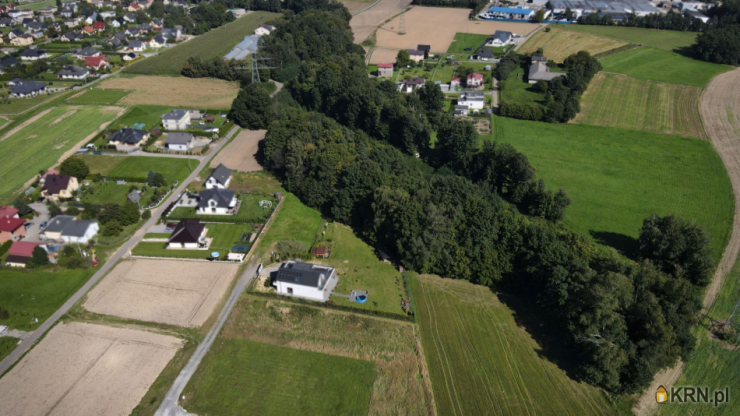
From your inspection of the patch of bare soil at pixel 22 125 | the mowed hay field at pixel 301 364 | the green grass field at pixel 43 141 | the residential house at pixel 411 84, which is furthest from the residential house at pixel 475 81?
the patch of bare soil at pixel 22 125

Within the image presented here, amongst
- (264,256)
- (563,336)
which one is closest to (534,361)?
(563,336)

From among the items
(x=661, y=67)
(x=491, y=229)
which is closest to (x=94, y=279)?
(x=491, y=229)

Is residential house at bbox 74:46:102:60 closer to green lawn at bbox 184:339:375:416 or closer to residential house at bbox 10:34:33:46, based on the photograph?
residential house at bbox 10:34:33:46

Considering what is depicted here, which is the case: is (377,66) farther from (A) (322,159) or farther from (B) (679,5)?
(B) (679,5)

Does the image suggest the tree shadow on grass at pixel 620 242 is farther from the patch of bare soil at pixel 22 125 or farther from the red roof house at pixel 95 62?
the red roof house at pixel 95 62

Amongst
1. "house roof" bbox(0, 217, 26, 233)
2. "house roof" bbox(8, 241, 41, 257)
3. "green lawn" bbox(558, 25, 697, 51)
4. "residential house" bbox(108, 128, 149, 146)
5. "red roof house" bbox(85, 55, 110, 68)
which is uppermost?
"green lawn" bbox(558, 25, 697, 51)

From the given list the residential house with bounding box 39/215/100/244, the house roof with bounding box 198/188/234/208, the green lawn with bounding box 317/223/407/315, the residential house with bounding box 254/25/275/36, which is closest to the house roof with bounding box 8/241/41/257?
the residential house with bounding box 39/215/100/244

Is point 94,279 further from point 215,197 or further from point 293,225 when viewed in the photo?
point 293,225
